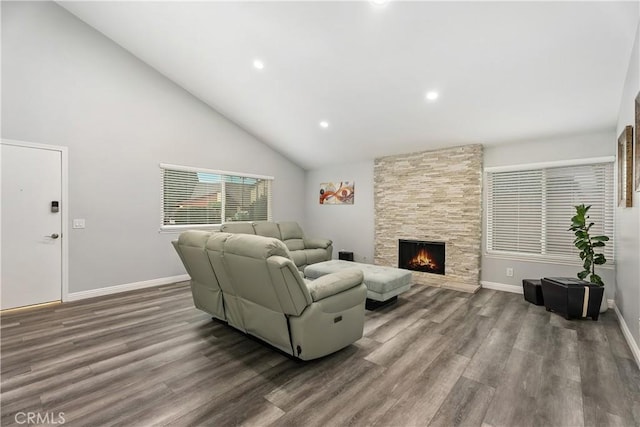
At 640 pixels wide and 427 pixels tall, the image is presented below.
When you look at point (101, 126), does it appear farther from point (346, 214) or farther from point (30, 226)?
point (346, 214)

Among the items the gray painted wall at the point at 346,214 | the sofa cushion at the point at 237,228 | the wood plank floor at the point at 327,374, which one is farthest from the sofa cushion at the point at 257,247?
the gray painted wall at the point at 346,214

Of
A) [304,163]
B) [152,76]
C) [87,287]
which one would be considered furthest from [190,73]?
[87,287]

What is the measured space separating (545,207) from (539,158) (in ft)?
2.48

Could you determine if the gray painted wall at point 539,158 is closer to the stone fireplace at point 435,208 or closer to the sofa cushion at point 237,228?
the stone fireplace at point 435,208

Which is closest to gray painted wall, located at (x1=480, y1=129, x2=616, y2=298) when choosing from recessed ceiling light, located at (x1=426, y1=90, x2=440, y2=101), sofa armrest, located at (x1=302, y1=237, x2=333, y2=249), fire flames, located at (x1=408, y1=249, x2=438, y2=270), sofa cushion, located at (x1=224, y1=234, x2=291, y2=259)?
fire flames, located at (x1=408, y1=249, x2=438, y2=270)

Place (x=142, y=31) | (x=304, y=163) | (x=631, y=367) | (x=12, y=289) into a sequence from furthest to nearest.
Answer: (x=304, y=163), (x=142, y=31), (x=12, y=289), (x=631, y=367)

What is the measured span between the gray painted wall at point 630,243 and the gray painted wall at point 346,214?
147 inches

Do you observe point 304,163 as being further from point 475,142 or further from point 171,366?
point 171,366

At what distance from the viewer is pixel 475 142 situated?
184 inches

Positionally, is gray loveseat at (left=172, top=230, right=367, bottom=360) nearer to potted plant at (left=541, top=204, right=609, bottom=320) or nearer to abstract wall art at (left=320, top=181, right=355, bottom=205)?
potted plant at (left=541, top=204, right=609, bottom=320)

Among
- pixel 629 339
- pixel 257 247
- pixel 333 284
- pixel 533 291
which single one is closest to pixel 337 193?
A: pixel 533 291

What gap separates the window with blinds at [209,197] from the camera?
5055 millimetres

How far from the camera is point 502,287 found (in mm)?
4594

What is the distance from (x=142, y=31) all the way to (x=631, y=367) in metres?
6.63
